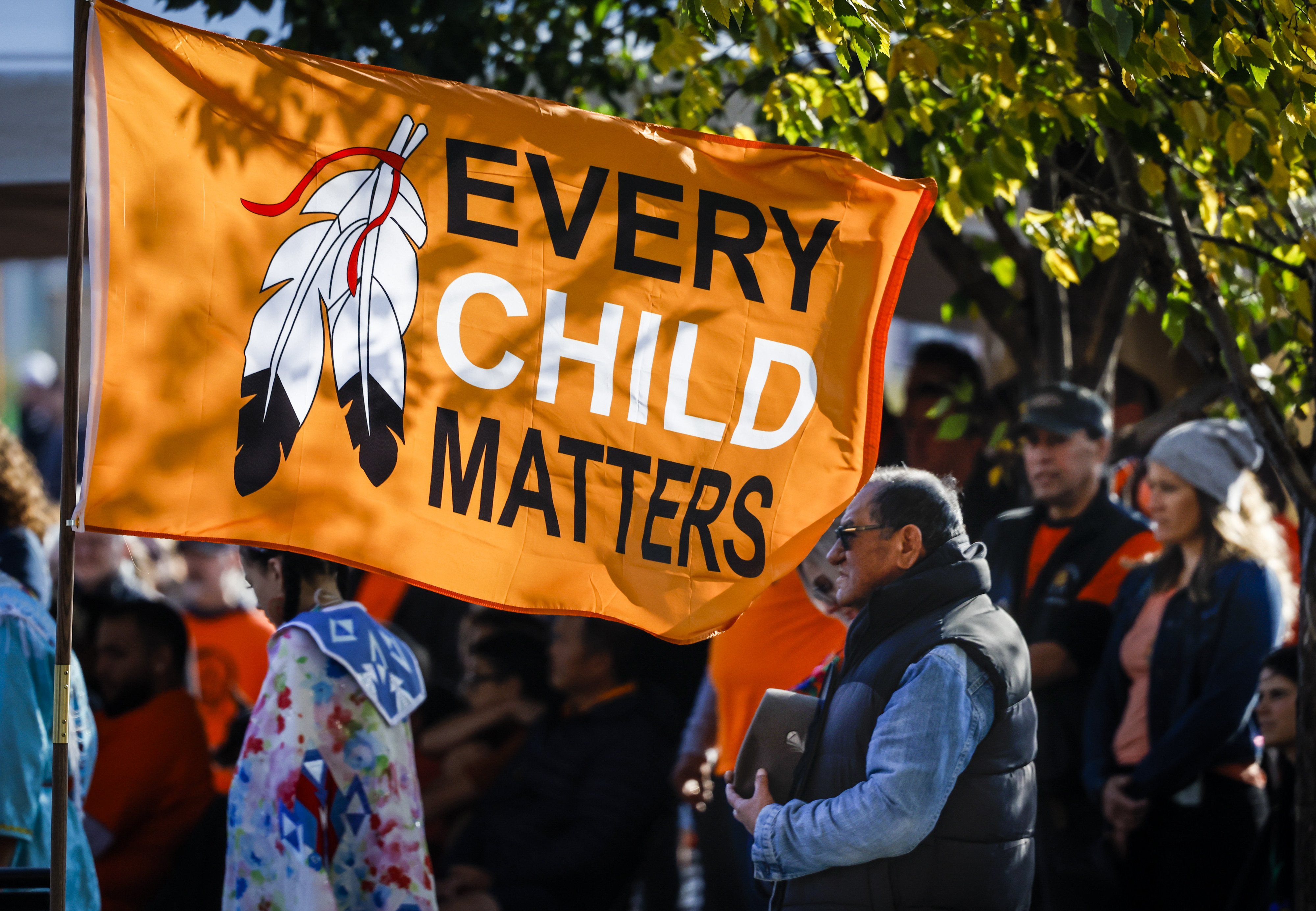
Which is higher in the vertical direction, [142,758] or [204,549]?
[204,549]

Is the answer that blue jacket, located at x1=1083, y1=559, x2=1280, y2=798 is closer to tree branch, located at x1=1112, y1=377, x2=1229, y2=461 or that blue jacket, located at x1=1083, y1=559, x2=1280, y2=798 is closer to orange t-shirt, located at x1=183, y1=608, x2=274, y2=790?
tree branch, located at x1=1112, y1=377, x2=1229, y2=461

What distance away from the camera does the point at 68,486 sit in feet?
8.37

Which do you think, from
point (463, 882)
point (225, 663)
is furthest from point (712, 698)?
point (225, 663)

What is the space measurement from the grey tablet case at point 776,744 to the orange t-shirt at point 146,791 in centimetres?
298

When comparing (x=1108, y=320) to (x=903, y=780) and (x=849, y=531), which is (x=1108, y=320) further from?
(x=903, y=780)

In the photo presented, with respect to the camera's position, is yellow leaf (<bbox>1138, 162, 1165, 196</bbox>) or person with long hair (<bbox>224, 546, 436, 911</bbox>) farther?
yellow leaf (<bbox>1138, 162, 1165, 196</bbox>)

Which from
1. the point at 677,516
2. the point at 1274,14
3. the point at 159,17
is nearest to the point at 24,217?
the point at 159,17

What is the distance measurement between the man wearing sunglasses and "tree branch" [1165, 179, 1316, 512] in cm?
115

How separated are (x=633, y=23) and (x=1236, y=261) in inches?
120

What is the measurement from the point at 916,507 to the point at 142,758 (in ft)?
12.0

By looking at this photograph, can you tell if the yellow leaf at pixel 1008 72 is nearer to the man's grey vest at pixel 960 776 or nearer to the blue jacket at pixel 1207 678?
the man's grey vest at pixel 960 776

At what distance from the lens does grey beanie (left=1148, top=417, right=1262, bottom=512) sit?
5105 mm

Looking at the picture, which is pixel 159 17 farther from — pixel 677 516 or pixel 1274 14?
pixel 1274 14

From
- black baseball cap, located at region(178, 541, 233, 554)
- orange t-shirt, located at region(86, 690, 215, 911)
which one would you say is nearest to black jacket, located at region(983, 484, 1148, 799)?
black baseball cap, located at region(178, 541, 233, 554)
